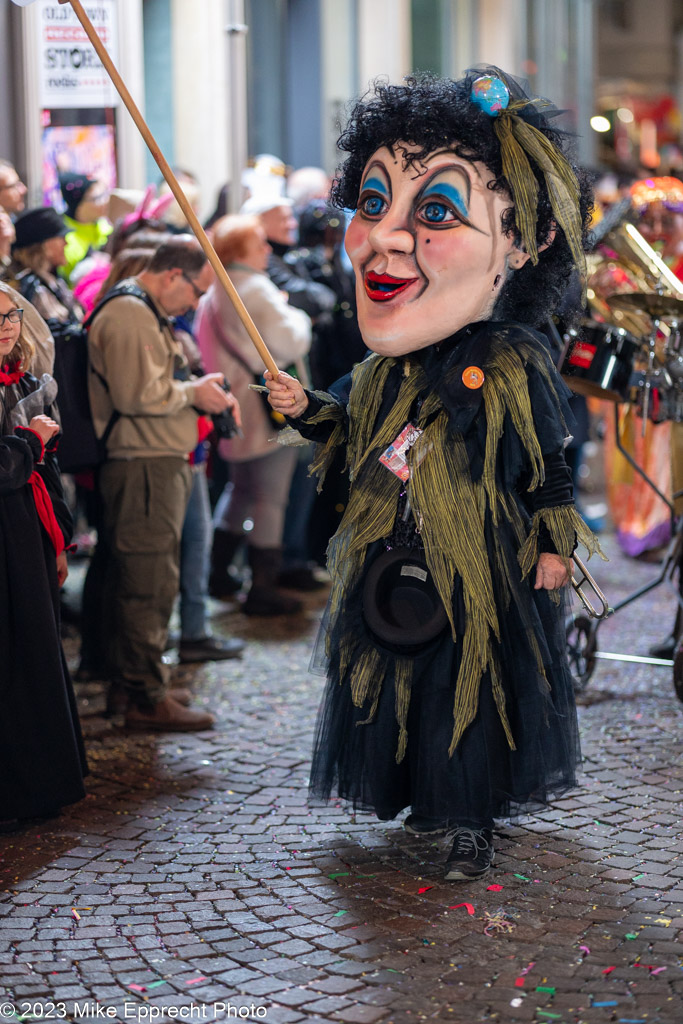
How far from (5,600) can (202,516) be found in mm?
1829

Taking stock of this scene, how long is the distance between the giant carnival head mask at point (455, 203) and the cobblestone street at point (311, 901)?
1538 millimetres

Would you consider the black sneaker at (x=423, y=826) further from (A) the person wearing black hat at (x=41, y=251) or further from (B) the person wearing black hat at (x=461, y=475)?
(A) the person wearing black hat at (x=41, y=251)

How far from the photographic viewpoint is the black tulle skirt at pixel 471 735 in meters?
3.68

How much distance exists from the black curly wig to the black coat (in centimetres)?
135

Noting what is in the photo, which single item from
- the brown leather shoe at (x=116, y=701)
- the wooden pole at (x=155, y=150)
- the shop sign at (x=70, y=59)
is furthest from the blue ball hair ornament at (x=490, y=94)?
the shop sign at (x=70, y=59)

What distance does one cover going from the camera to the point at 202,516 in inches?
226

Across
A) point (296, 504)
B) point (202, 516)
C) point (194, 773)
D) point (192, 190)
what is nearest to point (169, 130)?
point (192, 190)

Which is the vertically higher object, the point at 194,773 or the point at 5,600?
the point at 5,600

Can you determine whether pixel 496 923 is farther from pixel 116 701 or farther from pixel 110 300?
pixel 110 300

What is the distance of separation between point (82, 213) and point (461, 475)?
4.01 m

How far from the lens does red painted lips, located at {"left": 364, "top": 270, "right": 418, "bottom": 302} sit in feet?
12.3

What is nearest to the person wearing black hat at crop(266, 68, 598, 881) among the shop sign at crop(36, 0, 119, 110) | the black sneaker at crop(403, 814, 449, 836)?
the black sneaker at crop(403, 814, 449, 836)

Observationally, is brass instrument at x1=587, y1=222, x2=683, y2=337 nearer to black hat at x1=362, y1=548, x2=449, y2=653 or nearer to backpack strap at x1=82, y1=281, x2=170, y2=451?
backpack strap at x1=82, y1=281, x2=170, y2=451

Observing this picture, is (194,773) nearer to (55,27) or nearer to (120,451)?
(120,451)
